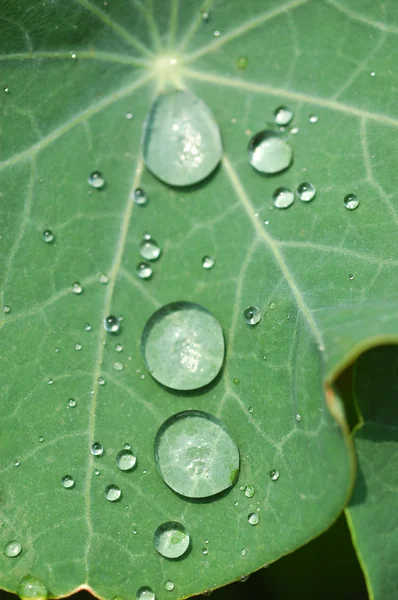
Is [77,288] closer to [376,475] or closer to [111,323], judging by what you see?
[111,323]

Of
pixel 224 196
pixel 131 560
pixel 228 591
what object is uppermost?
pixel 224 196

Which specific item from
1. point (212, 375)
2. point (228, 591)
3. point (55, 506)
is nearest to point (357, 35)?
point (212, 375)

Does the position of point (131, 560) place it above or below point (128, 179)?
below

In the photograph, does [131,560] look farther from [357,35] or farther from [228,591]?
[357,35]

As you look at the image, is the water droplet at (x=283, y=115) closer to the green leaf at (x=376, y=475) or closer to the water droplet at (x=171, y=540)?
the green leaf at (x=376, y=475)

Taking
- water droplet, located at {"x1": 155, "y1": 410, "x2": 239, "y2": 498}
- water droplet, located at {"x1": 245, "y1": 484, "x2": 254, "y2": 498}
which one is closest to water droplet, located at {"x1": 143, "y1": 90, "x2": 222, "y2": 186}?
water droplet, located at {"x1": 155, "y1": 410, "x2": 239, "y2": 498}

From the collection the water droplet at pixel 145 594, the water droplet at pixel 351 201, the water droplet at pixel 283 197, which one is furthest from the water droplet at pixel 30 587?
the water droplet at pixel 351 201

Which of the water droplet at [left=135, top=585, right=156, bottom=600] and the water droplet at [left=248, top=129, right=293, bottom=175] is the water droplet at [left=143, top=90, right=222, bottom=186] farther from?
the water droplet at [left=135, top=585, right=156, bottom=600]
